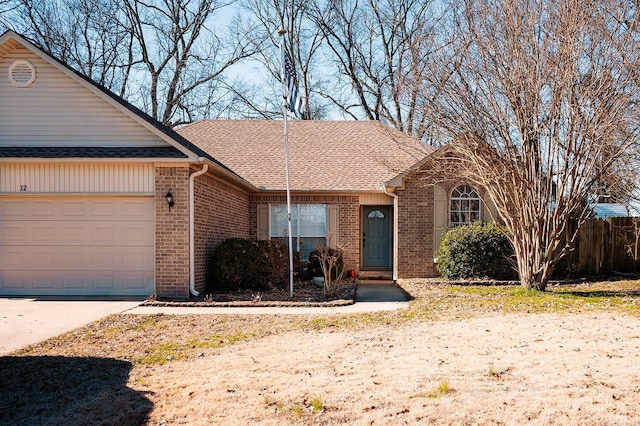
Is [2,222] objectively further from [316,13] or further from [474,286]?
[316,13]

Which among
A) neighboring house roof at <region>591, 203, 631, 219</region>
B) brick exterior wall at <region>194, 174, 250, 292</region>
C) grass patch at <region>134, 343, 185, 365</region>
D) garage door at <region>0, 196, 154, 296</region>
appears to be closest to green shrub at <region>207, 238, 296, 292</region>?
brick exterior wall at <region>194, 174, 250, 292</region>

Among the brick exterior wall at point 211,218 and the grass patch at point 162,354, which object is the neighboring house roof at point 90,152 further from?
the grass patch at point 162,354

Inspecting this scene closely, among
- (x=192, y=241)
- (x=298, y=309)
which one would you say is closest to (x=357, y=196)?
(x=192, y=241)

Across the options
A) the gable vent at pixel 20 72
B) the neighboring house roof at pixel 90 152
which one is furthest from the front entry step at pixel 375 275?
the gable vent at pixel 20 72

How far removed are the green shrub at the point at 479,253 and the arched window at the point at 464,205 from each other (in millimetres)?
1164

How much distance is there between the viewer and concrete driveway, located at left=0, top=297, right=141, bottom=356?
291 inches

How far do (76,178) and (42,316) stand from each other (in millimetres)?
3280

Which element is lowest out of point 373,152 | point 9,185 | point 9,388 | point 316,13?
point 9,388

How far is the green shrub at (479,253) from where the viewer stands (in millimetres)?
13852

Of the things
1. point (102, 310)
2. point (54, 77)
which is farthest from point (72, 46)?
point (102, 310)

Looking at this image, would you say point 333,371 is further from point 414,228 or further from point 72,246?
point 414,228

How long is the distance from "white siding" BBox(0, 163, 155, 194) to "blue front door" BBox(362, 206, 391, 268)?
7309 mm

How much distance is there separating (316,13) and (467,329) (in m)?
26.0

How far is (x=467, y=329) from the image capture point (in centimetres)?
770
